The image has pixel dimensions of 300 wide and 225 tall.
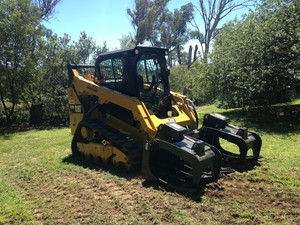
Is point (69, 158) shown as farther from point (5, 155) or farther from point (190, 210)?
point (190, 210)

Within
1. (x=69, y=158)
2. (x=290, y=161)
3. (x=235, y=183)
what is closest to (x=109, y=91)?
(x=69, y=158)

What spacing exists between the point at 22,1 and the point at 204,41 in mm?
25516

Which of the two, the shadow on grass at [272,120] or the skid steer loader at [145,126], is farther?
the shadow on grass at [272,120]

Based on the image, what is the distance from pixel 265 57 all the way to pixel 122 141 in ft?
22.4

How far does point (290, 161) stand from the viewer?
5.87m

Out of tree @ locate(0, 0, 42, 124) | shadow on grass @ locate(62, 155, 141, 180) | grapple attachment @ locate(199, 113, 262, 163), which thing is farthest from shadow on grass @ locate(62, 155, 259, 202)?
tree @ locate(0, 0, 42, 124)

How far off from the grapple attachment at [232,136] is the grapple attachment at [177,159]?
907mm

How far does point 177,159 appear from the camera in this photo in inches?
212

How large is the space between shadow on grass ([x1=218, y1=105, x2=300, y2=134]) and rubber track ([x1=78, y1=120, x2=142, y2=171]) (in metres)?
5.44

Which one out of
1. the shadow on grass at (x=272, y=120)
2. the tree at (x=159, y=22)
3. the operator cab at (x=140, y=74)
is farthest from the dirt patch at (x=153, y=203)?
the tree at (x=159, y=22)

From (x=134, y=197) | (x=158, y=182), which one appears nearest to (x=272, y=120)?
(x=158, y=182)

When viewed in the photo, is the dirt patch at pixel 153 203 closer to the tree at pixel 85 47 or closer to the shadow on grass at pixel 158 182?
the shadow on grass at pixel 158 182

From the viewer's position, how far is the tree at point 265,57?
9930 millimetres

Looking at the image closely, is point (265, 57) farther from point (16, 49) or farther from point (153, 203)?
point (16, 49)
